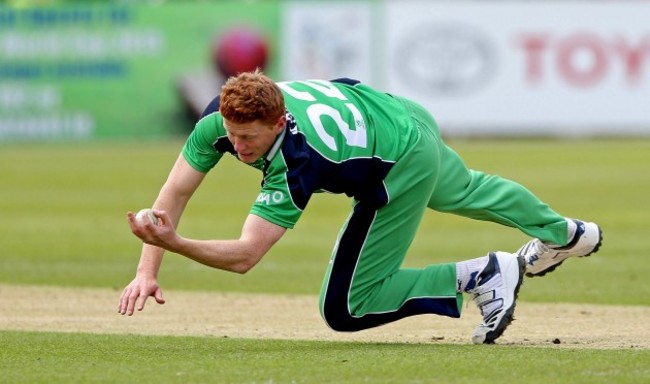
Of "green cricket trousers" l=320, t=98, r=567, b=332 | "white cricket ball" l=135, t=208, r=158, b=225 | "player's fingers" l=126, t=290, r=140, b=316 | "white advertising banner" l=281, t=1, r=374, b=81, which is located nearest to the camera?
"white cricket ball" l=135, t=208, r=158, b=225

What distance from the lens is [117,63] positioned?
32.7 meters

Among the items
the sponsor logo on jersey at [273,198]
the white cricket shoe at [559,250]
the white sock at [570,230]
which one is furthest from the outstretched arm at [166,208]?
the white sock at [570,230]

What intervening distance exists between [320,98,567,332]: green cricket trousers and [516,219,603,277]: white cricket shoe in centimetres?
39

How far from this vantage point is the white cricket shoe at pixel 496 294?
317 inches

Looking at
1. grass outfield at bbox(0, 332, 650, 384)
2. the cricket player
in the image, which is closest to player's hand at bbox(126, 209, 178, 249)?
the cricket player

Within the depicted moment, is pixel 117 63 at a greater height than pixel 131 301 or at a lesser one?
lesser

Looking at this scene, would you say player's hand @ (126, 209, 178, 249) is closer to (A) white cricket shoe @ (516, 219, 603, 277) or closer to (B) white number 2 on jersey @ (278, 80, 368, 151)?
(B) white number 2 on jersey @ (278, 80, 368, 151)

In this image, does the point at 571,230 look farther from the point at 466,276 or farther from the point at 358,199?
the point at 358,199

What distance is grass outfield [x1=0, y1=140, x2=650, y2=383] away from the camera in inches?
274

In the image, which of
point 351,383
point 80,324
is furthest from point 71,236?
point 351,383

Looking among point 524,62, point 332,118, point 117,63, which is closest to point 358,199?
point 332,118

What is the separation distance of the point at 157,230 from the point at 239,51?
86.7ft

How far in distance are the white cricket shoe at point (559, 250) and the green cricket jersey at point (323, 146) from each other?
4.32 feet

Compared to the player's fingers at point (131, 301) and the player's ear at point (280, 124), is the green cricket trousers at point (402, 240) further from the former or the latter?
the player's fingers at point (131, 301)
